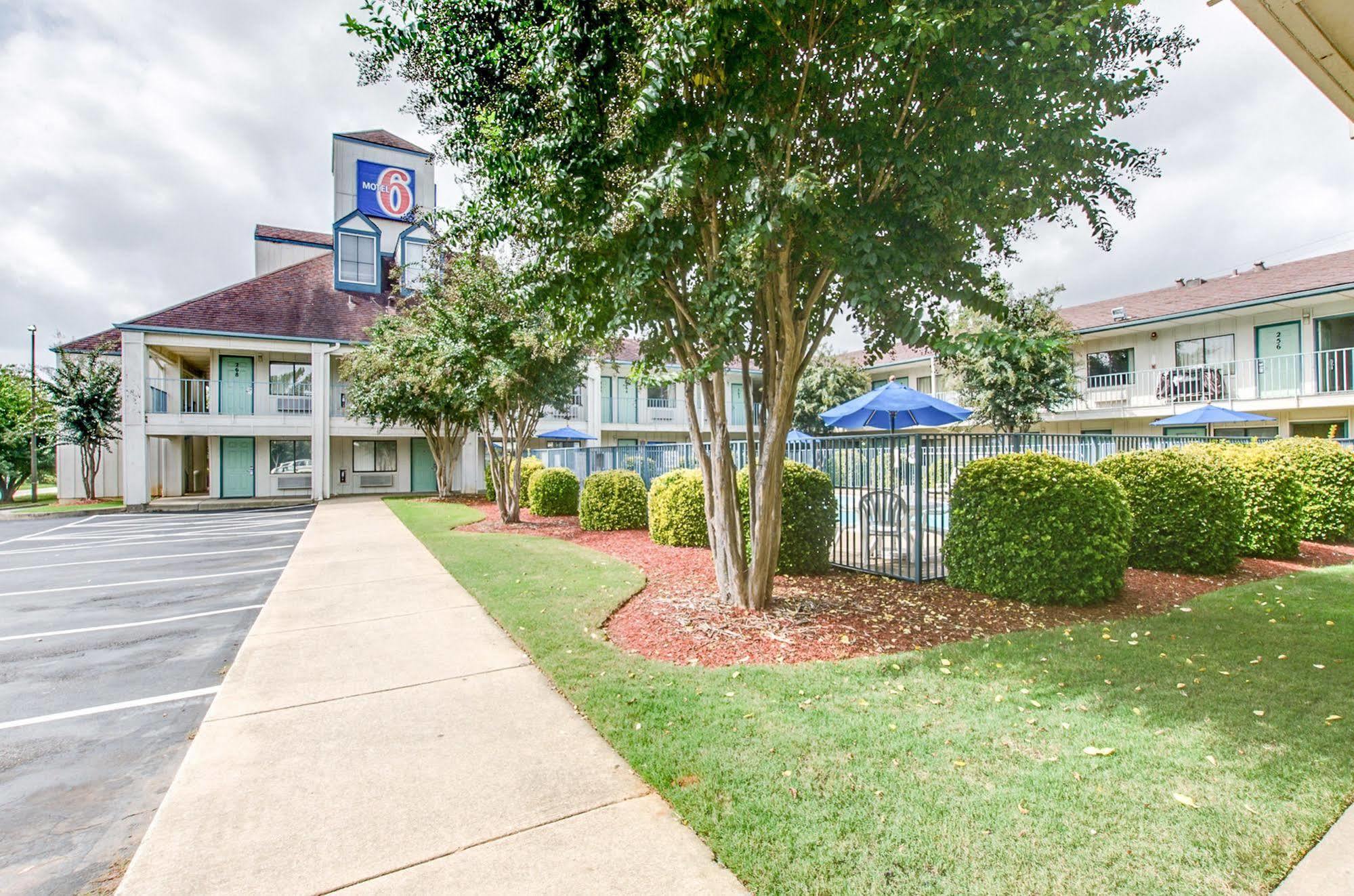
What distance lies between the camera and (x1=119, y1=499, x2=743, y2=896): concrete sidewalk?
230 cm

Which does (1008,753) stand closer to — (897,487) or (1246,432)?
(897,487)

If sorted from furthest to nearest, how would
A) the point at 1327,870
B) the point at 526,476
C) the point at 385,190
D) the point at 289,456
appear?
the point at 385,190
the point at 289,456
the point at 526,476
the point at 1327,870

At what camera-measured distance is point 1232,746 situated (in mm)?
3154

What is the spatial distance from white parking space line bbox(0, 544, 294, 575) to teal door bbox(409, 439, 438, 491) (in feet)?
45.5

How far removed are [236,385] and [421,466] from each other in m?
6.77

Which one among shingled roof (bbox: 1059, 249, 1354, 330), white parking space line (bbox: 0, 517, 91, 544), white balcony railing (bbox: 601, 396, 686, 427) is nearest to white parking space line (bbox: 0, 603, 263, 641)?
white parking space line (bbox: 0, 517, 91, 544)

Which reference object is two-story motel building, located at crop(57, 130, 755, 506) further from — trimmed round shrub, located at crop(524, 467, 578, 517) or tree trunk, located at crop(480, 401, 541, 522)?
tree trunk, located at crop(480, 401, 541, 522)

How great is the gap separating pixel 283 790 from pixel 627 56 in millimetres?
5165

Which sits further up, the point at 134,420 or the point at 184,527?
the point at 134,420

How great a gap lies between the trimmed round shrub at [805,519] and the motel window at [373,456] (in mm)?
20952

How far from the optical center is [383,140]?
27438 mm

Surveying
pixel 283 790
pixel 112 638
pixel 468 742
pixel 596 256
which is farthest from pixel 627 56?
pixel 112 638

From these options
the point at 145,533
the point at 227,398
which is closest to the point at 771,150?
the point at 145,533

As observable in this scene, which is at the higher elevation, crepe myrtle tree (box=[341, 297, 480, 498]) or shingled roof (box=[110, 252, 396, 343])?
shingled roof (box=[110, 252, 396, 343])
